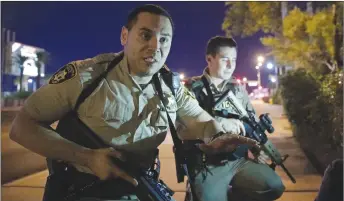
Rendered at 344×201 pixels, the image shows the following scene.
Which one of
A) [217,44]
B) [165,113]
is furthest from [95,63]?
[217,44]

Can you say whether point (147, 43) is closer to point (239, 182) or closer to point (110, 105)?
point (110, 105)

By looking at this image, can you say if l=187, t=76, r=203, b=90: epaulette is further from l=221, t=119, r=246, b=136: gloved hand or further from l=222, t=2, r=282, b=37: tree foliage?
l=222, t=2, r=282, b=37: tree foliage

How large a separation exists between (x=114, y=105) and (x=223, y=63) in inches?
60.4

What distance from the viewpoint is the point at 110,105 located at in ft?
5.03

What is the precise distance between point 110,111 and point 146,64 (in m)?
0.27

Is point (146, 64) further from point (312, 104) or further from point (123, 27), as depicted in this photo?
point (312, 104)

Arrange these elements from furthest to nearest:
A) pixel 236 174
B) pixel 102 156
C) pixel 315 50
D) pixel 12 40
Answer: pixel 12 40, pixel 315 50, pixel 236 174, pixel 102 156

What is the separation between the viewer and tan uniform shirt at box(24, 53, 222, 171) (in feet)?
4.80

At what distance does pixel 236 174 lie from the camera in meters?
2.49

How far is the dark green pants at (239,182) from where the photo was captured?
2.35 m

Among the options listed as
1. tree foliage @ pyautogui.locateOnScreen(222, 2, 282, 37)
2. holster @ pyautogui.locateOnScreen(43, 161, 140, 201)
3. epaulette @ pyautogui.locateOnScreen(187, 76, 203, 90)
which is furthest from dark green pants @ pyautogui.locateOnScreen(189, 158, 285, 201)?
tree foliage @ pyautogui.locateOnScreen(222, 2, 282, 37)

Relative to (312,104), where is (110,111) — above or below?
above

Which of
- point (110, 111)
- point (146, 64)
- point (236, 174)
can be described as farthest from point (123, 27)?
point (236, 174)

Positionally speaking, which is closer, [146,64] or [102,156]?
[102,156]
